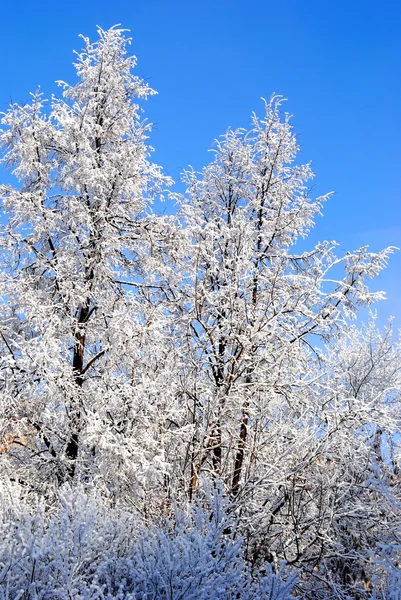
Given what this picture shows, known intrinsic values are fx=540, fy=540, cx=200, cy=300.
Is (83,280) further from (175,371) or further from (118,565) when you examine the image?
(118,565)

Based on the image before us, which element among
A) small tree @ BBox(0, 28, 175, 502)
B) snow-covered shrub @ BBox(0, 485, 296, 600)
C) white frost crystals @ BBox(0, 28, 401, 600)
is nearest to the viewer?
snow-covered shrub @ BBox(0, 485, 296, 600)

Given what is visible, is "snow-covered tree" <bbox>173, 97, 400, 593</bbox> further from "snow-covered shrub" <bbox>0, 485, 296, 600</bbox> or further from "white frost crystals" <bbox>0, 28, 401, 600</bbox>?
"snow-covered shrub" <bbox>0, 485, 296, 600</bbox>

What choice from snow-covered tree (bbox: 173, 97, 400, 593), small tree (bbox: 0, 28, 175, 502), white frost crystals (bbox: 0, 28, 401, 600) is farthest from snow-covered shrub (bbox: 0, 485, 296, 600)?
small tree (bbox: 0, 28, 175, 502)

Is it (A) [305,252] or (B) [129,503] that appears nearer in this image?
(B) [129,503]

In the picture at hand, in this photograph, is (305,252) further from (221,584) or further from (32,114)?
(221,584)

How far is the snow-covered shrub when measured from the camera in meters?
3.80

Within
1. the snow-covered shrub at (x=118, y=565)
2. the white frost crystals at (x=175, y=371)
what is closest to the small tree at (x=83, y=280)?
the white frost crystals at (x=175, y=371)

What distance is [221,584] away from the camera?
3926mm

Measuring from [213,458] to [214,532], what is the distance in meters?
2.73

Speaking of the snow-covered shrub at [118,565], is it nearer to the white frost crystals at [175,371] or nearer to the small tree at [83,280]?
the white frost crystals at [175,371]

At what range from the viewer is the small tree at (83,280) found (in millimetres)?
7273

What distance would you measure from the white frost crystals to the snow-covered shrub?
0.03m

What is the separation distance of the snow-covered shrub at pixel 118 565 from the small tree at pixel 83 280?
A: 2.14 metres

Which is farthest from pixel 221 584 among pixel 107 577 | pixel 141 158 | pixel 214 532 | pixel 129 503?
pixel 141 158
